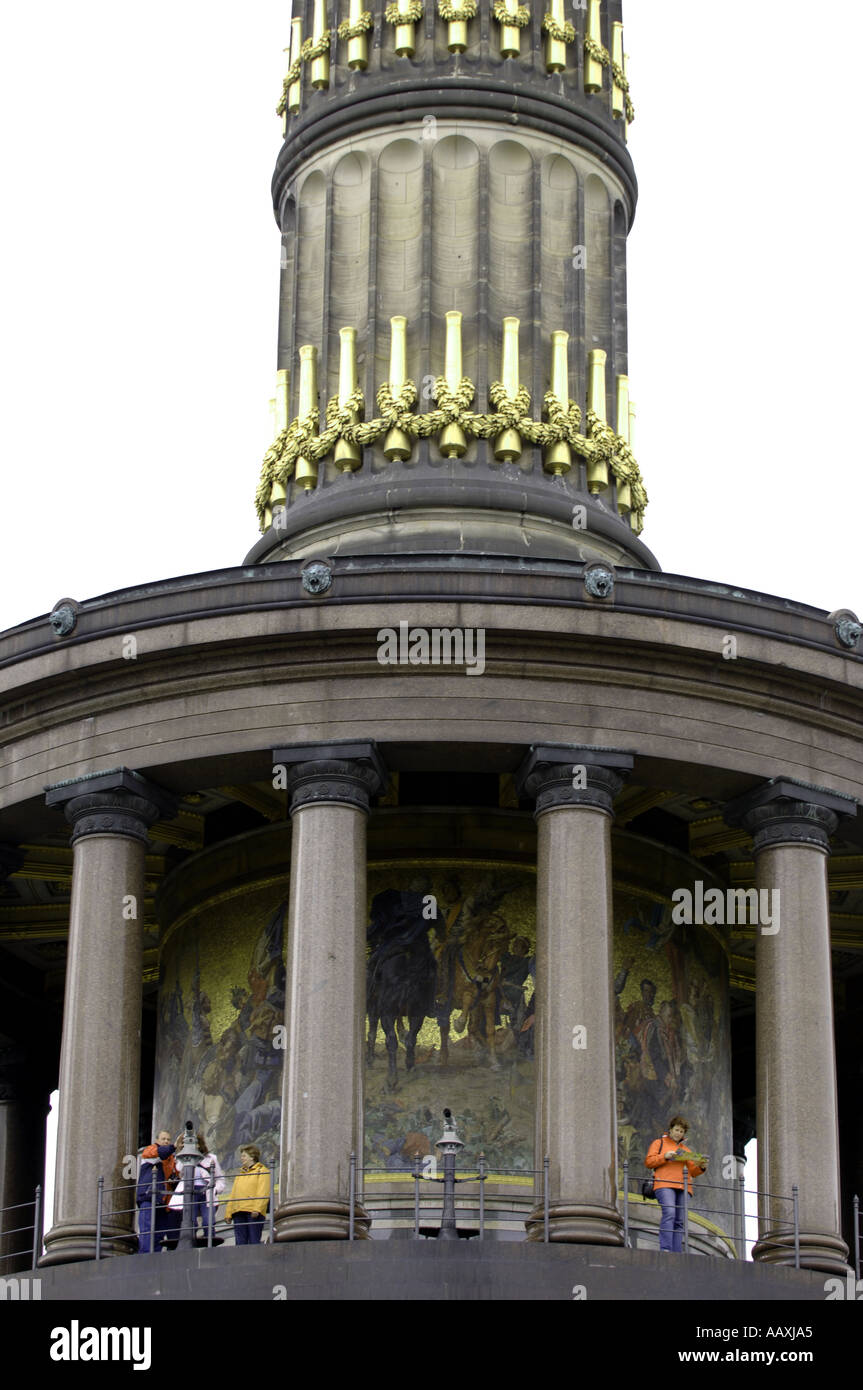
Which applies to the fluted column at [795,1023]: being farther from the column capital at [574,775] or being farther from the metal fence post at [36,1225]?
the metal fence post at [36,1225]

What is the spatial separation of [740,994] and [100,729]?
14.3 m

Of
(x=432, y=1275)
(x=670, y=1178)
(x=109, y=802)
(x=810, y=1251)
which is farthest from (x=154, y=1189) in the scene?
(x=810, y=1251)

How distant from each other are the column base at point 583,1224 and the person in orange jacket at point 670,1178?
0.74 m

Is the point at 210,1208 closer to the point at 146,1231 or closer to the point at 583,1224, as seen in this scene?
the point at 146,1231

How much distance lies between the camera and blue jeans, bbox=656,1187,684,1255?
34406 mm

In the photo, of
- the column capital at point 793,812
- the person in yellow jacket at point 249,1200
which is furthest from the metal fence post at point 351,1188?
the column capital at point 793,812

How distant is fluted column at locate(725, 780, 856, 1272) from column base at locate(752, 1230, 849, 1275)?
0.04 ft

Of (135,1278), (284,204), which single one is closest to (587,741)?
(135,1278)

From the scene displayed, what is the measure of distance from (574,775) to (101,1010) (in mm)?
6866

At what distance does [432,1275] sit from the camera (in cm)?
3275

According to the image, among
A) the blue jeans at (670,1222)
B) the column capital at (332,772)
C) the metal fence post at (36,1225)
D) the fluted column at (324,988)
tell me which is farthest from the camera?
the metal fence post at (36,1225)

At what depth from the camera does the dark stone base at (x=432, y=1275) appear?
32781 millimetres

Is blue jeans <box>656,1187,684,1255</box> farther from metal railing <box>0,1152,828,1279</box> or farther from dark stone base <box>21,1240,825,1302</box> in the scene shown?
dark stone base <box>21,1240,825,1302</box>
